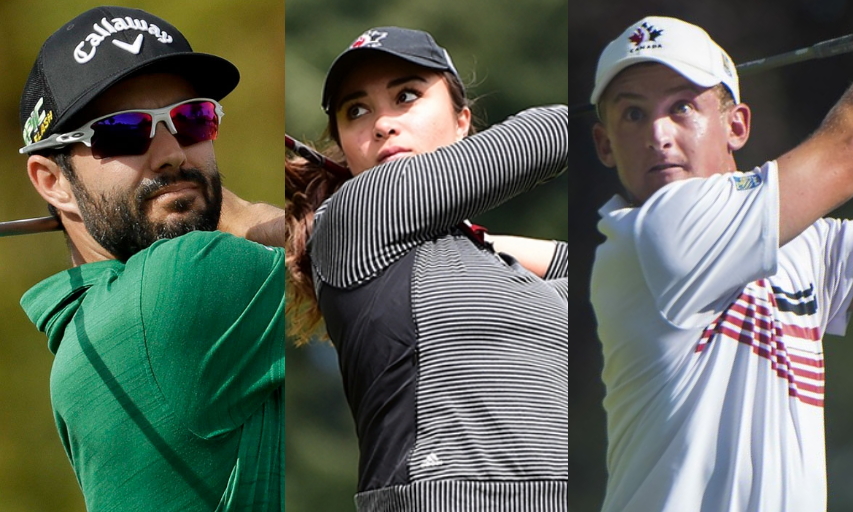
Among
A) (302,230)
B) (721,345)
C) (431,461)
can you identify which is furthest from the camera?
(302,230)

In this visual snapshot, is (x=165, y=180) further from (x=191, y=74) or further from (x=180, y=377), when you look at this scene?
(x=180, y=377)

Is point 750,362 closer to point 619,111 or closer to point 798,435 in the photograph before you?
point 798,435

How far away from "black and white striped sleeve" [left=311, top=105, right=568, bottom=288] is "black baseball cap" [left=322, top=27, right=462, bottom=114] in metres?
0.17

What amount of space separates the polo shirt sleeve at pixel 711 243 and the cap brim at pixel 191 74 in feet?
2.59

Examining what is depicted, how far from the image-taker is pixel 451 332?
202 centimetres

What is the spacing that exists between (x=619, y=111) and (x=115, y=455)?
1030mm

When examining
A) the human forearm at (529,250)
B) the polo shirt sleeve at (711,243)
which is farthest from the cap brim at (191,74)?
the polo shirt sleeve at (711,243)

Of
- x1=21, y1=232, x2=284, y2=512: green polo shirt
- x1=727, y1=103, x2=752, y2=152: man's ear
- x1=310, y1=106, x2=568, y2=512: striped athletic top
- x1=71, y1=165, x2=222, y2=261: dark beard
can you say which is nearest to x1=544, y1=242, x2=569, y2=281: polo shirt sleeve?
x1=310, y1=106, x2=568, y2=512: striped athletic top

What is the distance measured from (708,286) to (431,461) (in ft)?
1.83

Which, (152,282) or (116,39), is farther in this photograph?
(116,39)

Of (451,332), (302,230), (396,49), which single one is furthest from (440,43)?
(451,332)

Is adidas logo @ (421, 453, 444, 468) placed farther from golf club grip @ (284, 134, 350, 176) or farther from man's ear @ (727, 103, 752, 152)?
man's ear @ (727, 103, 752, 152)

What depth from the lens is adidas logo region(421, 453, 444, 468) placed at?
1.99 metres

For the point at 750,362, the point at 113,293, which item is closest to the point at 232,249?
the point at 113,293
